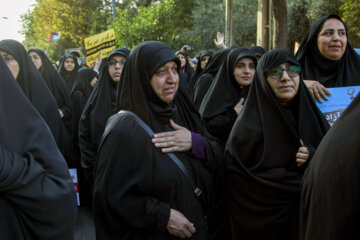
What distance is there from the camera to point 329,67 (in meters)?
3.04

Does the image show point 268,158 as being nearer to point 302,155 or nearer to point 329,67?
point 302,155

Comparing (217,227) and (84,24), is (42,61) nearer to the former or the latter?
(217,227)

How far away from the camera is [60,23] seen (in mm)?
25797

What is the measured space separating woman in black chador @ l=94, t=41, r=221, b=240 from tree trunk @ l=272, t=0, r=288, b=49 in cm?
730

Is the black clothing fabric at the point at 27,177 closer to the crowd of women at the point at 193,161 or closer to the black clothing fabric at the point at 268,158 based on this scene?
the crowd of women at the point at 193,161

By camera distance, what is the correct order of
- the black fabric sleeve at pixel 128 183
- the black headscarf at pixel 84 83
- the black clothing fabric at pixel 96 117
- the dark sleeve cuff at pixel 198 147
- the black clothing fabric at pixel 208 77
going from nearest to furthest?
the black fabric sleeve at pixel 128 183 < the dark sleeve cuff at pixel 198 147 < the black clothing fabric at pixel 96 117 < the black clothing fabric at pixel 208 77 < the black headscarf at pixel 84 83

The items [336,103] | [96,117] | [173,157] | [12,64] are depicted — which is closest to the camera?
[173,157]

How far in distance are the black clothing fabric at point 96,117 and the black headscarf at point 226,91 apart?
1203mm

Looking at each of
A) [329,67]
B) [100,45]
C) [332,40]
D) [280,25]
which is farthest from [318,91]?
[280,25]

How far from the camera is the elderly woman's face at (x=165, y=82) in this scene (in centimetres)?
217

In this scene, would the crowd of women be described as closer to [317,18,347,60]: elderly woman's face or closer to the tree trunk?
[317,18,347,60]: elderly woman's face

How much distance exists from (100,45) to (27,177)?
23.2 feet

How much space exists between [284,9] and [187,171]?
811cm

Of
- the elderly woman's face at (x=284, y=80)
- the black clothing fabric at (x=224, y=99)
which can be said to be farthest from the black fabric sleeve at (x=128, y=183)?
the black clothing fabric at (x=224, y=99)
